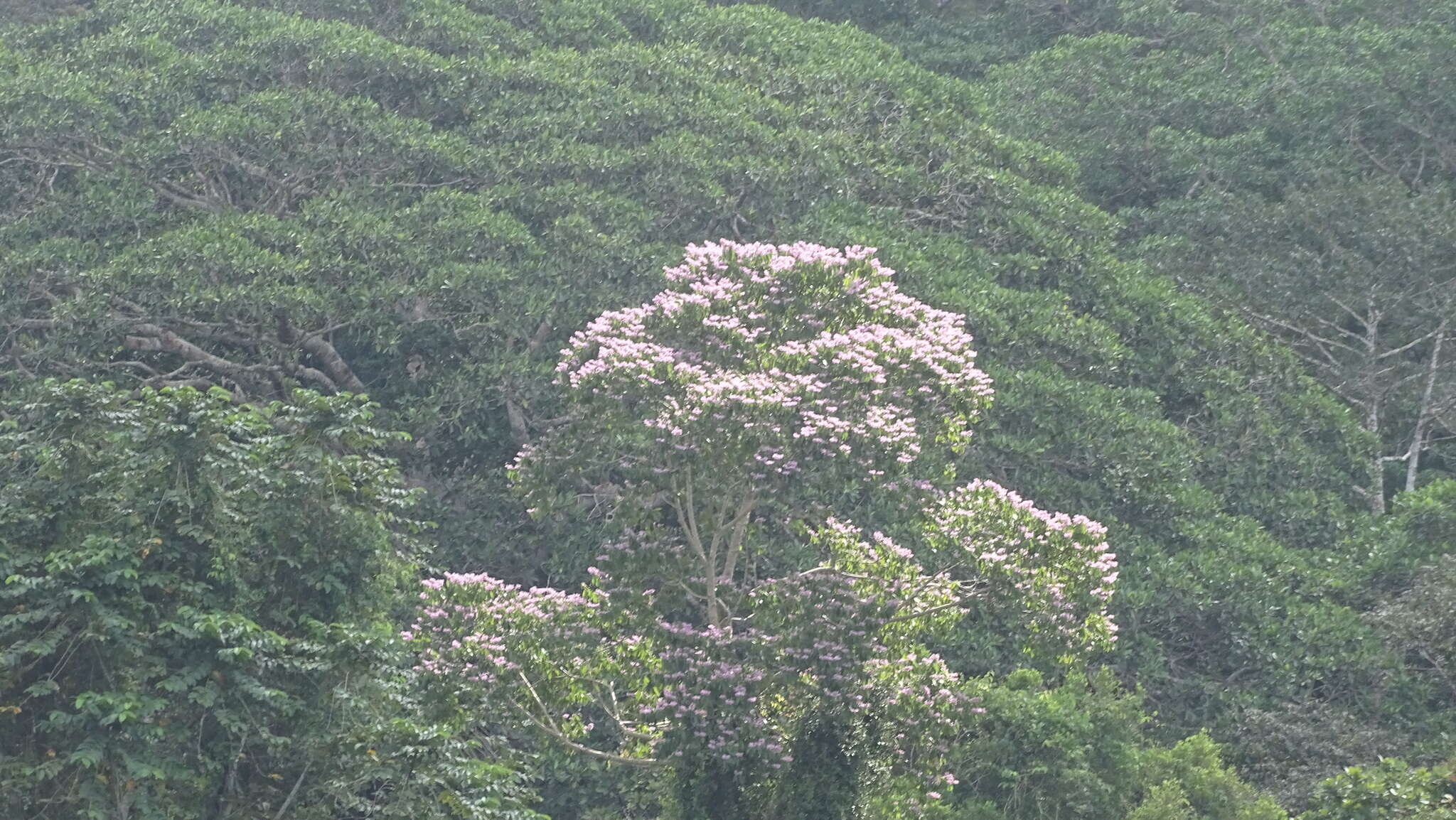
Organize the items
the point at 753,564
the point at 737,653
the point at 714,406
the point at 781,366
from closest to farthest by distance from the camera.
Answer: the point at 714,406 → the point at 737,653 → the point at 781,366 → the point at 753,564

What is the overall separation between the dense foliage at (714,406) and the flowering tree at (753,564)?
0.14 ft

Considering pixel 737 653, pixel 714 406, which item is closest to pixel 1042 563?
pixel 737 653

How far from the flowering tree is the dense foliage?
4cm

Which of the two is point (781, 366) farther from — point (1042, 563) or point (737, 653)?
point (1042, 563)

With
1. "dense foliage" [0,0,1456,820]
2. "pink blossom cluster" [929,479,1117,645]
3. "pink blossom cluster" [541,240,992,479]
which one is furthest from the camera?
"pink blossom cluster" [929,479,1117,645]

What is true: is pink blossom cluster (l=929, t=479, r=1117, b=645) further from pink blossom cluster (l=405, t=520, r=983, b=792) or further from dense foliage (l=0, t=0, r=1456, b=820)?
pink blossom cluster (l=405, t=520, r=983, b=792)

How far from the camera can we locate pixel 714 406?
10922mm

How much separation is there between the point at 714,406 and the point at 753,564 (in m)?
1.87

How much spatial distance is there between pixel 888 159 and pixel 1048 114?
432 centimetres

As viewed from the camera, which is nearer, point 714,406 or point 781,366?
point 714,406

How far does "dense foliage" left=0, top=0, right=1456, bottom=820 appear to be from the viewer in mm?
9141

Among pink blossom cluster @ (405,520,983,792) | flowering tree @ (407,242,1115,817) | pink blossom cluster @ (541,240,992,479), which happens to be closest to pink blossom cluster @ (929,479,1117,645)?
flowering tree @ (407,242,1115,817)

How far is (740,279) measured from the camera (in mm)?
12148

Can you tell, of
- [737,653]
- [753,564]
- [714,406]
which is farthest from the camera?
[753,564]
